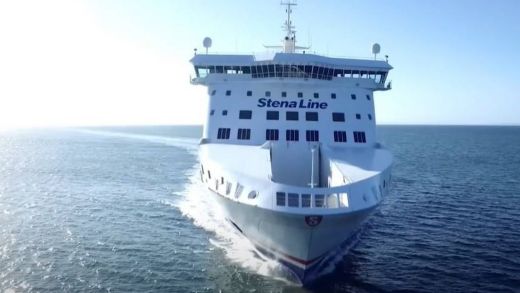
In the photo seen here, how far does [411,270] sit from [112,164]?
1981 inches

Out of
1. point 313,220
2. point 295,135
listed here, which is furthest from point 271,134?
point 313,220

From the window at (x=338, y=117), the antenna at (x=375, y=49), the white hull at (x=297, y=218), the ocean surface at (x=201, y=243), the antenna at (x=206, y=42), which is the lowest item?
the ocean surface at (x=201, y=243)

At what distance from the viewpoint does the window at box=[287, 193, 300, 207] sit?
18.0 metres

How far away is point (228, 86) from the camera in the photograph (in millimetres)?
31281

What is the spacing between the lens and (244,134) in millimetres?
28984

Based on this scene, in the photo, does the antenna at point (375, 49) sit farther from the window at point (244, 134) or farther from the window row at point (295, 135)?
the window at point (244, 134)

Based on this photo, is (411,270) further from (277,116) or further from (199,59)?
(199,59)

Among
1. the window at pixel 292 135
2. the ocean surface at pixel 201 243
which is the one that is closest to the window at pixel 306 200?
the ocean surface at pixel 201 243

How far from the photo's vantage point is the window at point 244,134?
2881cm

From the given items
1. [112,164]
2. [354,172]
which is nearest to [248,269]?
[354,172]

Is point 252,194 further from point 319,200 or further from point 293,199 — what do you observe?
point 319,200

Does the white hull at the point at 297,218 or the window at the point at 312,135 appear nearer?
the white hull at the point at 297,218

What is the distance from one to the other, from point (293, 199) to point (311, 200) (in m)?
0.76

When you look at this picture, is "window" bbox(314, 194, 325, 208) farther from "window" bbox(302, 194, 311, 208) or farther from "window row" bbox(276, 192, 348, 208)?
"window" bbox(302, 194, 311, 208)
